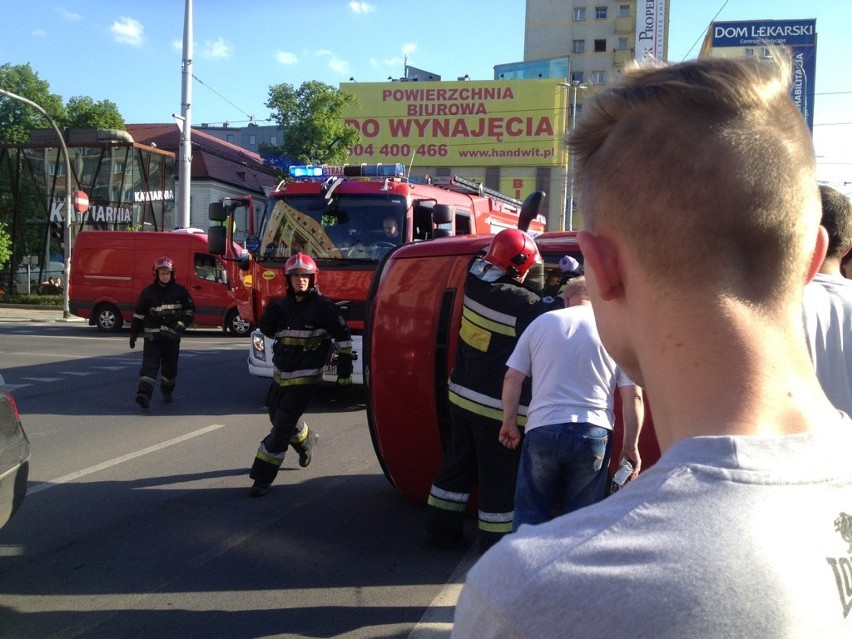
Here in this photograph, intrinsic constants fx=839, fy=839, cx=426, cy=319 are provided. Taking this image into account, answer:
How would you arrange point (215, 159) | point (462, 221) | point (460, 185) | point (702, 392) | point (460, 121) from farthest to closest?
point (460, 121)
point (215, 159)
point (460, 185)
point (462, 221)
point (702, 392)

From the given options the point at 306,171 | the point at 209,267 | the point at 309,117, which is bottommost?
the point at 209,267

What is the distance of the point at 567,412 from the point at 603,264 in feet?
9.60

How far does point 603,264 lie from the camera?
1071 mm

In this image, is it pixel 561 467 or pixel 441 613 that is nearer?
pixel 561 467

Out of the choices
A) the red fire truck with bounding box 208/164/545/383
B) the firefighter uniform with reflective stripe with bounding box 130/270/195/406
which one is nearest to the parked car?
the red fire truck with bounding box 208/164/545/383

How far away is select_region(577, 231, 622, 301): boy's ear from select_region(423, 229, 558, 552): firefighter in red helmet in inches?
135

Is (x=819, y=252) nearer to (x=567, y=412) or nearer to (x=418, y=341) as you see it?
(x=567, y=412)

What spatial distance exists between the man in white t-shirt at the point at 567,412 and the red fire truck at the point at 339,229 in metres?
6.09

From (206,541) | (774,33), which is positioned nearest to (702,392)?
(206,541)

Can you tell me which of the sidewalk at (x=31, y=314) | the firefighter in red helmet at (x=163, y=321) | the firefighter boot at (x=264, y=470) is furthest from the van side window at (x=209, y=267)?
the firefighter boot at (x=264, y=470)

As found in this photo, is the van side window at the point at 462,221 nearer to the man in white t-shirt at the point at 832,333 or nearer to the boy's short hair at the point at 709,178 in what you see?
the man in white t-shirt at the point at 832,333

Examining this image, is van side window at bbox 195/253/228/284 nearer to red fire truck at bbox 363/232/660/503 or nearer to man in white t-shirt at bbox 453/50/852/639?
red fire truck at bbox 363/232/660/503

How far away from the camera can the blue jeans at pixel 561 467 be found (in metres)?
3.93

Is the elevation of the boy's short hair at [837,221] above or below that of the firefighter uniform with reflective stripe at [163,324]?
above
